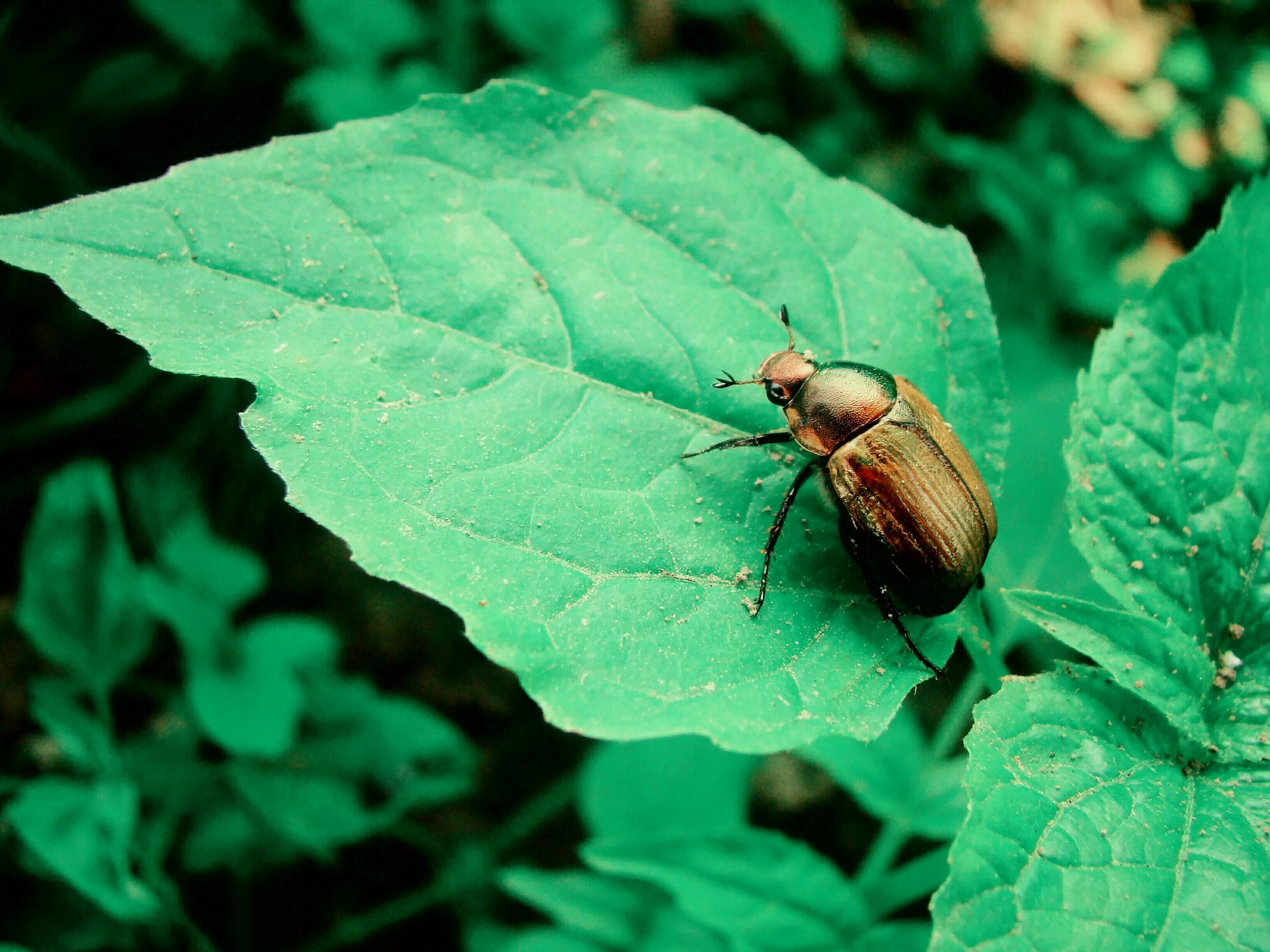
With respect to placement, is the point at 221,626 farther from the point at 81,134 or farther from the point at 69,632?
the point at 81,134

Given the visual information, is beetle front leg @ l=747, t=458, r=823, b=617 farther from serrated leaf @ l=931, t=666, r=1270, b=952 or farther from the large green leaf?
serrated leaf @ l=931, t=666, r=1270, b=952

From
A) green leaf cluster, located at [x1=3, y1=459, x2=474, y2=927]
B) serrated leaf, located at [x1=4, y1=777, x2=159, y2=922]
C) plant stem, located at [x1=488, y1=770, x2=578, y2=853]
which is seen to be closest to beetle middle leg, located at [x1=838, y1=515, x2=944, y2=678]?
green leaf cluster, located at [x1=3, y1=459, x2=474, y2=927]

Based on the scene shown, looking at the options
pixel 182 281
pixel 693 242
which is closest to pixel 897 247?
pixel 693 242

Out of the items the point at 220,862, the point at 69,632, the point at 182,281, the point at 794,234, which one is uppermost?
the point at 794,234

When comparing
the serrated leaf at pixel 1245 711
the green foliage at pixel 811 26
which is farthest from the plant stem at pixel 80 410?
the serrated leaf at pixel 1245 711

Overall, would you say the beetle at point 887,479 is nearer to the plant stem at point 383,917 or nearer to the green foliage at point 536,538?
the green foliage at point 536,538

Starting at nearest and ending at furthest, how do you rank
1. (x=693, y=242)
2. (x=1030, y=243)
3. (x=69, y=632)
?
(x=693, y=242) → (x=69, y=632) → (x=1030, y=243)
